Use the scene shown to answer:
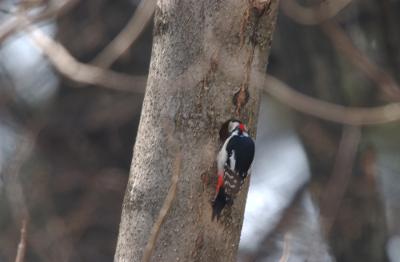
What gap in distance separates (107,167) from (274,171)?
132cm

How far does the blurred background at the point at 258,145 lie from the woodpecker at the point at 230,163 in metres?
1.90

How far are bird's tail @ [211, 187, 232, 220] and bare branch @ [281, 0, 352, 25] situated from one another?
1.67 meters

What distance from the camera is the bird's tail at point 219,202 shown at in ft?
9.95

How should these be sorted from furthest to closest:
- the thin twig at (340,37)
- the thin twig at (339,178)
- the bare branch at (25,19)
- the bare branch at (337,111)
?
the thin twig at (339,178)
the bare branch at (337,111)
the thin twig at (340,37)
the bare branch at (25,19)

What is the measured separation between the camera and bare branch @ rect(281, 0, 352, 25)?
15.7 feet

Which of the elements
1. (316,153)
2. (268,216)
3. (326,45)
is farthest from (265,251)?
(326,45)

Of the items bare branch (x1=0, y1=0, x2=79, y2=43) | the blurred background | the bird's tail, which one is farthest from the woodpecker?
the blurred background

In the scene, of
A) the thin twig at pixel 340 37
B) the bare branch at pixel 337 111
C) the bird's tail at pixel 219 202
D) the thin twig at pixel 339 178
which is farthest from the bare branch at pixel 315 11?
the bird's tail at pixel 219 202

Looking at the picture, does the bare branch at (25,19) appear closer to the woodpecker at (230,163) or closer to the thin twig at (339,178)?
the woodpecker at (230,163)

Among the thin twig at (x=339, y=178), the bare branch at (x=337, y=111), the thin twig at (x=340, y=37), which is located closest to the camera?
the thin twig at (x=340, y=37)

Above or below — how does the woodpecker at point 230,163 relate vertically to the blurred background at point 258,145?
below

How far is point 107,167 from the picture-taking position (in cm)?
742

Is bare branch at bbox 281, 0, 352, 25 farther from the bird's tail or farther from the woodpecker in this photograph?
the bird's tail

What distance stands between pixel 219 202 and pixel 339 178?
8.85 feet
